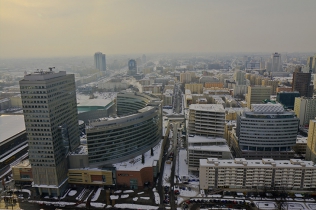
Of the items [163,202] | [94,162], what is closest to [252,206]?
[163,202]

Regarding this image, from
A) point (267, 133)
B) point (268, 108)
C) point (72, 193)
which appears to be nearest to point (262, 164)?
point (267, 133)

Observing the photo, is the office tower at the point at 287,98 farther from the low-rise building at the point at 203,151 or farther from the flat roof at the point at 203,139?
the low-rise building at the point at 203,151

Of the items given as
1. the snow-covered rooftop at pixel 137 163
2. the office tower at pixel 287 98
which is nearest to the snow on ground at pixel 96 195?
the snow-covered rooftop at pixel 137 163

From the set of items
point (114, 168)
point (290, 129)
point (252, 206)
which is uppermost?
point (290, 129)

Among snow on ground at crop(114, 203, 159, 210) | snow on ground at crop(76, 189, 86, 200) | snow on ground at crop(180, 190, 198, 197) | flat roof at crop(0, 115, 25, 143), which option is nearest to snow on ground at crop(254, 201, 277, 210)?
snow on ground at crop(180, 190, 198, 197)

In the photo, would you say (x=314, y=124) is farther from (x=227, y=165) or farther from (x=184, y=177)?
(x=184, y=177)

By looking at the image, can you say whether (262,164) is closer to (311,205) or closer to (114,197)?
(311,205)
